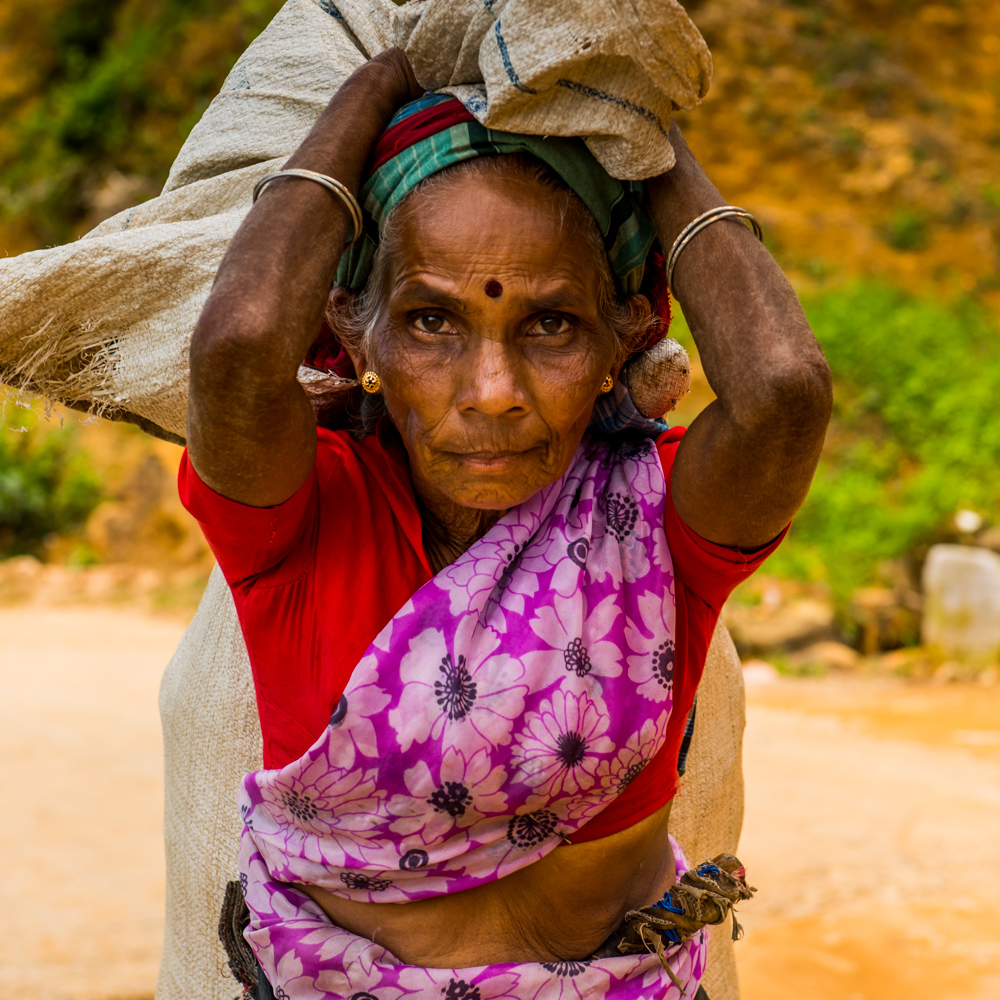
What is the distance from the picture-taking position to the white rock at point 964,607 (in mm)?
6832

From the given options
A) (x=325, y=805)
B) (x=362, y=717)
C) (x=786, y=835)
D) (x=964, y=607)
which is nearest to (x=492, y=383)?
(x=362, y=717)

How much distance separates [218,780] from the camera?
1886 millimetres

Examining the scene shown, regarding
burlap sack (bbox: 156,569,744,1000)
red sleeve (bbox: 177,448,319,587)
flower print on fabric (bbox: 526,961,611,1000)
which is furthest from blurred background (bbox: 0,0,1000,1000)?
flower print on fabric (bbox: 526,961,611,1000)

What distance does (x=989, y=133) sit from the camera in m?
12.8

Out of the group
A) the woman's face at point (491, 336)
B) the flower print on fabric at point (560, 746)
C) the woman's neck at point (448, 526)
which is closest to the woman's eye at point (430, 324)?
the woman's face at point (491, 336)

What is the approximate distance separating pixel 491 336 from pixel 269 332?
0.88 ft

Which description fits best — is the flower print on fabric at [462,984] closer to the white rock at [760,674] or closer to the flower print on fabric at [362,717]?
the flower print on fabric at [362,717]

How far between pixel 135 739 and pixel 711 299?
4.91m

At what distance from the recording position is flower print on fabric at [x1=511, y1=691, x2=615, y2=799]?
48.9 inches

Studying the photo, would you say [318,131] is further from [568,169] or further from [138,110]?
[138,110]

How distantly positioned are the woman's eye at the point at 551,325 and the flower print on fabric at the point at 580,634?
332mm

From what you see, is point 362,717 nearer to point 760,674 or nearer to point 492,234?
point 492,234

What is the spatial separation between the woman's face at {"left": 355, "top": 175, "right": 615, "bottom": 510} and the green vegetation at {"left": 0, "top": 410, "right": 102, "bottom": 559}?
9.22m

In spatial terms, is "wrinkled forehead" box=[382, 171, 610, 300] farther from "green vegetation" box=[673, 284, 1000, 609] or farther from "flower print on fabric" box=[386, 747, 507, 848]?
"green vegetation" box=[673, 284, 1000, 609]
